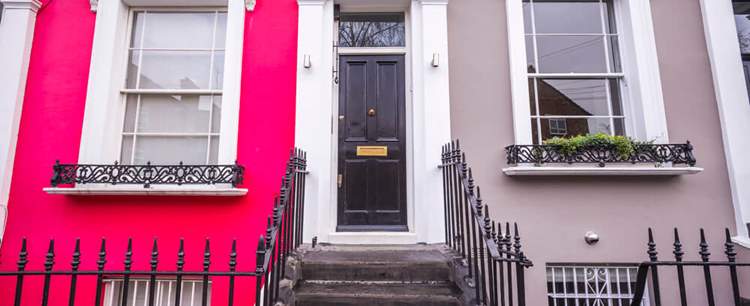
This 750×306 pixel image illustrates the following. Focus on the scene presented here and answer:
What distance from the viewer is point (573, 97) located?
4.43m

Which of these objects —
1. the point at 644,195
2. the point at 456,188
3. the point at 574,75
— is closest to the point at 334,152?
the point at 456,188

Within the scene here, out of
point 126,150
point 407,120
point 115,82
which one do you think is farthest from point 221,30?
point 407,120

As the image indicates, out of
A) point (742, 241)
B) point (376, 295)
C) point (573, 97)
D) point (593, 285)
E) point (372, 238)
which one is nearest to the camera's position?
point (376, 295)

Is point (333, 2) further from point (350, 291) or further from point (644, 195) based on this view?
point (644, 195)

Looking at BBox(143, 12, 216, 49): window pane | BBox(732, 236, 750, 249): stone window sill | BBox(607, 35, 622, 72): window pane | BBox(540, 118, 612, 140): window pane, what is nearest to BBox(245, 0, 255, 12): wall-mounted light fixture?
BBox(143, 12, 216, 49): window pane

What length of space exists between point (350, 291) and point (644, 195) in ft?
10.4

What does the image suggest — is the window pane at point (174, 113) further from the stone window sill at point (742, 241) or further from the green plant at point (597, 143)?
the stone window sill at point (742, 241)

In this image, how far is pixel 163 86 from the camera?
4516 millimetres

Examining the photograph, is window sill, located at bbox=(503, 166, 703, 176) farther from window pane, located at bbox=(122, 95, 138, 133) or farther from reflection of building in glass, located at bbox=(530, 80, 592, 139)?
window pane, located at bbox=(122, 95, 138, 133)

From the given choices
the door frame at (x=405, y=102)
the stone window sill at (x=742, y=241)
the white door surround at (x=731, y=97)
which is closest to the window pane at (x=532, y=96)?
the door frame at (x=405, y=102)

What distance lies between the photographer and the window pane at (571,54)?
177 inches

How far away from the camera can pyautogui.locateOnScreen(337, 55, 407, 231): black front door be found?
4.28 m

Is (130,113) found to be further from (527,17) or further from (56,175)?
(527,17)

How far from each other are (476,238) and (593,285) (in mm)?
1593
